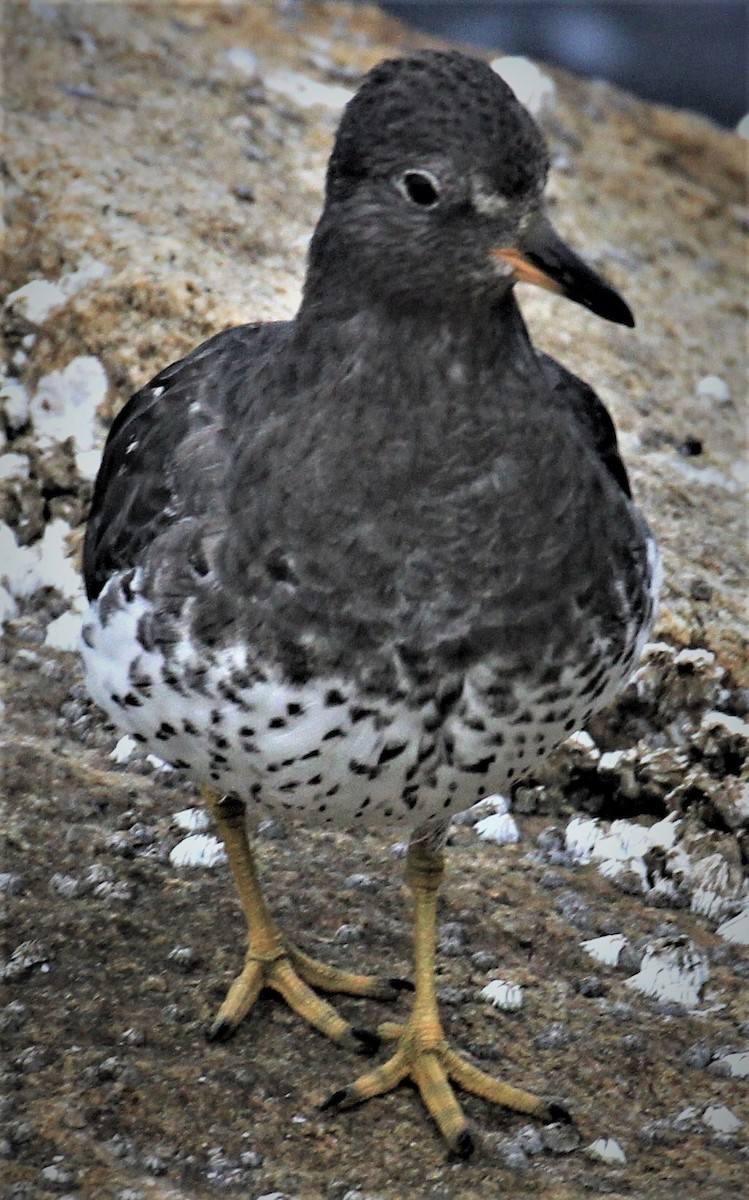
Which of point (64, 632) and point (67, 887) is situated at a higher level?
point (67, 887)

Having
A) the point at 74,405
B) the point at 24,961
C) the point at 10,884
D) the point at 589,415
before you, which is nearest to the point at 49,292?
the point at 74,405

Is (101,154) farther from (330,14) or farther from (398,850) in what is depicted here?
(398,850)

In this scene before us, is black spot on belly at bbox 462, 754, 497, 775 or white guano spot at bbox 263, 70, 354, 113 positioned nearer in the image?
black spot on belly at bbox 462, 754, 497, 775

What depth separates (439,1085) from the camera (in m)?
5.22

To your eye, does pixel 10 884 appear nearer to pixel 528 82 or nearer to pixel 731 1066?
pixel 731 1066

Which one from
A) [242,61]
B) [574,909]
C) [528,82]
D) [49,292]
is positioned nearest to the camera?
[574,909]

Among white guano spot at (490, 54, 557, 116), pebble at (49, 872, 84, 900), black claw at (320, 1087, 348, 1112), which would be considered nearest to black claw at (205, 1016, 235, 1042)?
black claw at (320, 1087, 348, 1112)

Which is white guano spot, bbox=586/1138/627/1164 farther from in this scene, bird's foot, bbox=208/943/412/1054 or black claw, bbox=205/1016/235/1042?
black claw, bbox=205/1016/235/1042

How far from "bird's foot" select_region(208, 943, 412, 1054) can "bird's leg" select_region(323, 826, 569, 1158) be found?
5.3 inches

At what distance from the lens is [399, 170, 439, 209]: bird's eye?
4.16m

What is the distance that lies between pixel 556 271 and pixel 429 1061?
2.59m

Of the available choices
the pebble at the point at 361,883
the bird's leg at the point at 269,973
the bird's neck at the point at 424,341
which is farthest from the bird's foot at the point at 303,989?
the bird's neck at the point at 424,341

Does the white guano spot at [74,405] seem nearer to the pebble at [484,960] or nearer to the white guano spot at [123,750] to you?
the white guano spot at [123,750]

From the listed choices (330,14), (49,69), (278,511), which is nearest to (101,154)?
(49,69)
